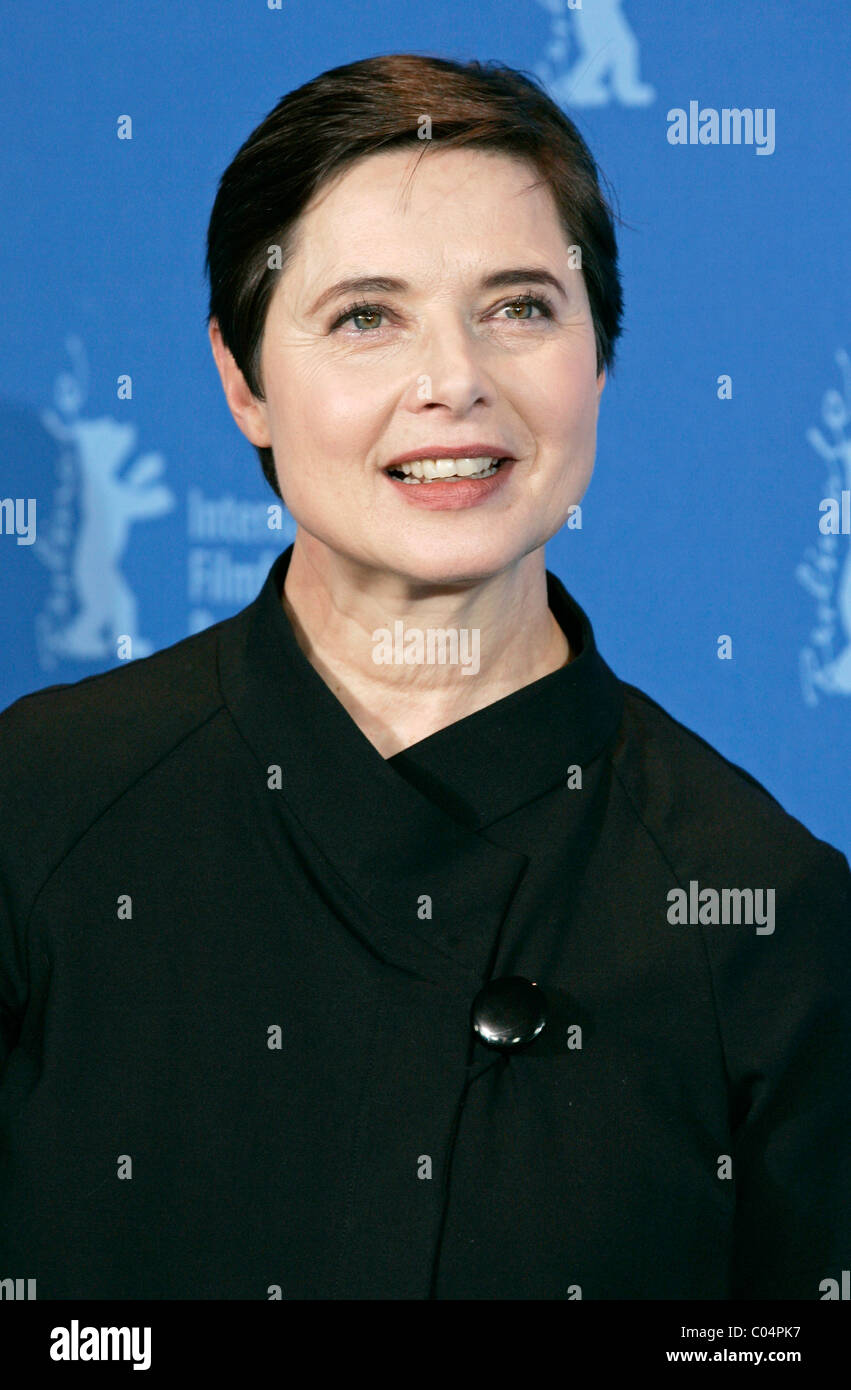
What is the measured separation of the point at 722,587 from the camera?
1.74 meters

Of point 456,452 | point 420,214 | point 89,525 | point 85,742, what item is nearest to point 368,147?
point 420,214

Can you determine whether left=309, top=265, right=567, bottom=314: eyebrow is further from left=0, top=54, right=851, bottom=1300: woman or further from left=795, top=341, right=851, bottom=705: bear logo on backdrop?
left=795, top=341, right=851, bottom=705: bear logo on backdrop

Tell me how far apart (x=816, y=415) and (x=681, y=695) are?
0.31 meters

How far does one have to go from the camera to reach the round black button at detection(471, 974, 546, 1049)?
1082 millimetres

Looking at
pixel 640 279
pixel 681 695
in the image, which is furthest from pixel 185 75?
pixel 681 695

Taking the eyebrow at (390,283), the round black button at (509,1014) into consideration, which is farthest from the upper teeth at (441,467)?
the round black button at (509,1014)

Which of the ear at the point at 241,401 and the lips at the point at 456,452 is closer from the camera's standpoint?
the lips at the point at 456,452

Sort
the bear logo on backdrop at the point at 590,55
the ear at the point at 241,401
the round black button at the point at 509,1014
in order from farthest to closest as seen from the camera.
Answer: the bear logo on backdrop at the point at 590,55 → the ear at the point at 241,401 → the round black button at the point at 509,1014

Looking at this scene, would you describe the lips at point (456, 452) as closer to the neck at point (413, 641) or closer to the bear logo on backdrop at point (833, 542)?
the neck at point (413, 641)

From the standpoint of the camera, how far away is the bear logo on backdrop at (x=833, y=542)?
1.73 meters

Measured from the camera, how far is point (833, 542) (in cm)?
174

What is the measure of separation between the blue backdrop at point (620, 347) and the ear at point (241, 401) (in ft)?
1.41

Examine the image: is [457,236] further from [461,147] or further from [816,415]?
[816,415]

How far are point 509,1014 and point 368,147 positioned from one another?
557 millimetres
